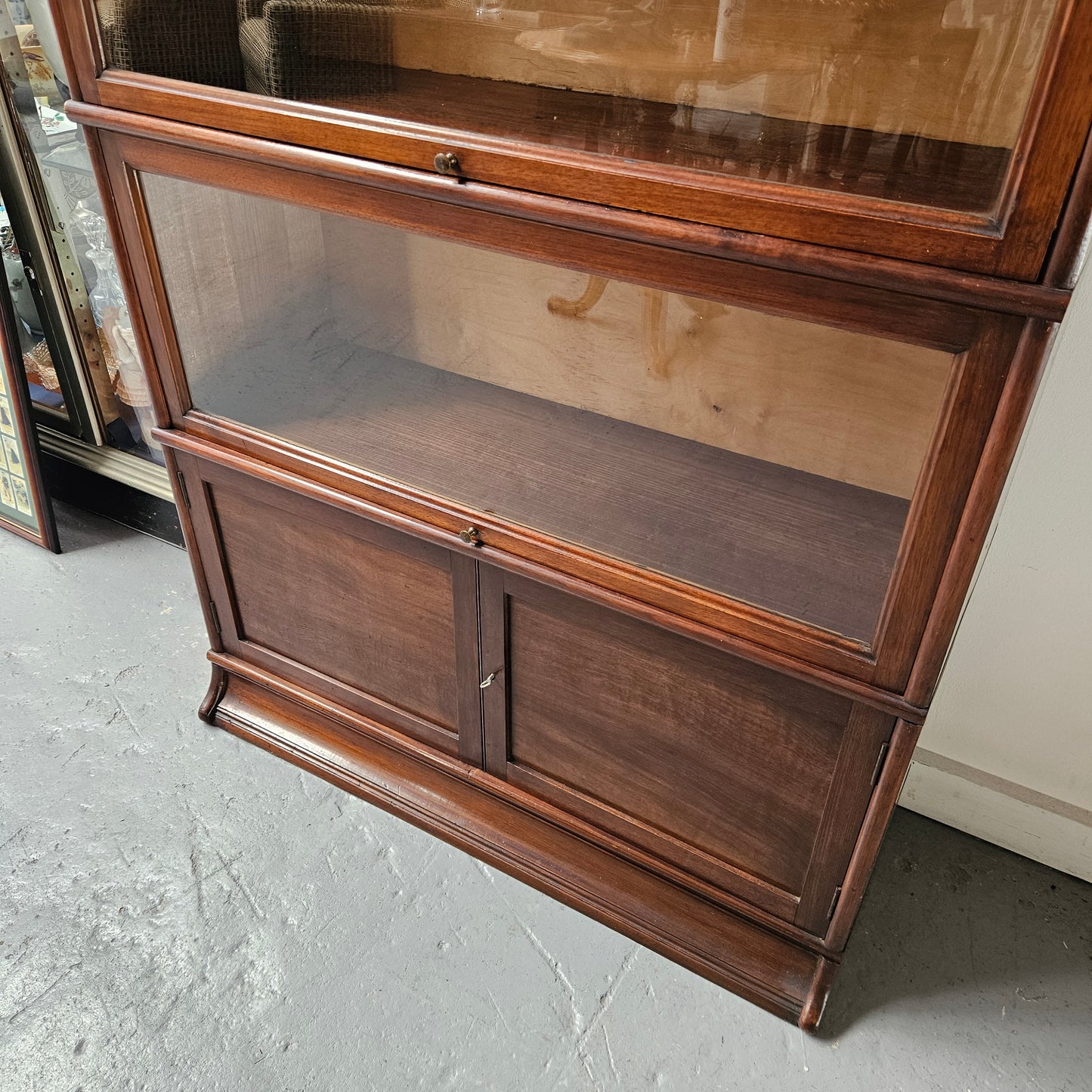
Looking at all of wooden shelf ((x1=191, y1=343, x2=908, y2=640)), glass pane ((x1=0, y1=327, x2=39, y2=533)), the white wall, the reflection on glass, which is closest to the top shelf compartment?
wooden shelf ((x1=191, y1=343, x2=908, y2=640))

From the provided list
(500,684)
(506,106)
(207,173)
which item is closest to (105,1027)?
(500,684)

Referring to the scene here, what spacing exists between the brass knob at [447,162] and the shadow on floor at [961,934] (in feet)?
3.34

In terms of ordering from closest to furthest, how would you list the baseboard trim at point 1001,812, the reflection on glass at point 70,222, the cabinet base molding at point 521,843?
the cabinet base molding at point 521,843 → the baseboard trim at point 1001,812 → the reflection on glass at point 70,222

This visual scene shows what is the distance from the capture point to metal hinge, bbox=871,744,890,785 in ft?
3.05

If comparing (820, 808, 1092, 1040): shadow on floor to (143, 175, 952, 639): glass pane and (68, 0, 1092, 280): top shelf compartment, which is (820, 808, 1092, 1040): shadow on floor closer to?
(143, 175, 952, 639): glass pane

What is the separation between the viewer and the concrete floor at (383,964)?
110cm

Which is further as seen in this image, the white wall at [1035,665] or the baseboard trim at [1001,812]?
the baseboard trim at [1001,812]

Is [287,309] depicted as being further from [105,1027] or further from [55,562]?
[55,562]

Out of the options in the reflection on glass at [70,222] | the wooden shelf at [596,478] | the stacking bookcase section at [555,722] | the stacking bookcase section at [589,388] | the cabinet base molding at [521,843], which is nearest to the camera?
the stacking bookcase section at [589,388]

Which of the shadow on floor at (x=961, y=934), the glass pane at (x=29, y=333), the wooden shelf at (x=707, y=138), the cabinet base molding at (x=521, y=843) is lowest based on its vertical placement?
the shadow on floor at (x=961, y=934)

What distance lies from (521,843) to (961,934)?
57cm

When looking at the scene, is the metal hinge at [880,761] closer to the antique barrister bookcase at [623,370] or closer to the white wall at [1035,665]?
the antique barrister bookcase at [623,370]

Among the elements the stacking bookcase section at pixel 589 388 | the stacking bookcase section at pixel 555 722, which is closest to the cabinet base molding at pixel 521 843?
the stacking bookcase section at pixel 555 722

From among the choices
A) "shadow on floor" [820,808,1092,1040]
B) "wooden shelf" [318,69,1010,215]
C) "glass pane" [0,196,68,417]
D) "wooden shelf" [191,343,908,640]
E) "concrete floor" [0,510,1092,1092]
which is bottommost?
"concrete floor" [0,510,1092,1092]
